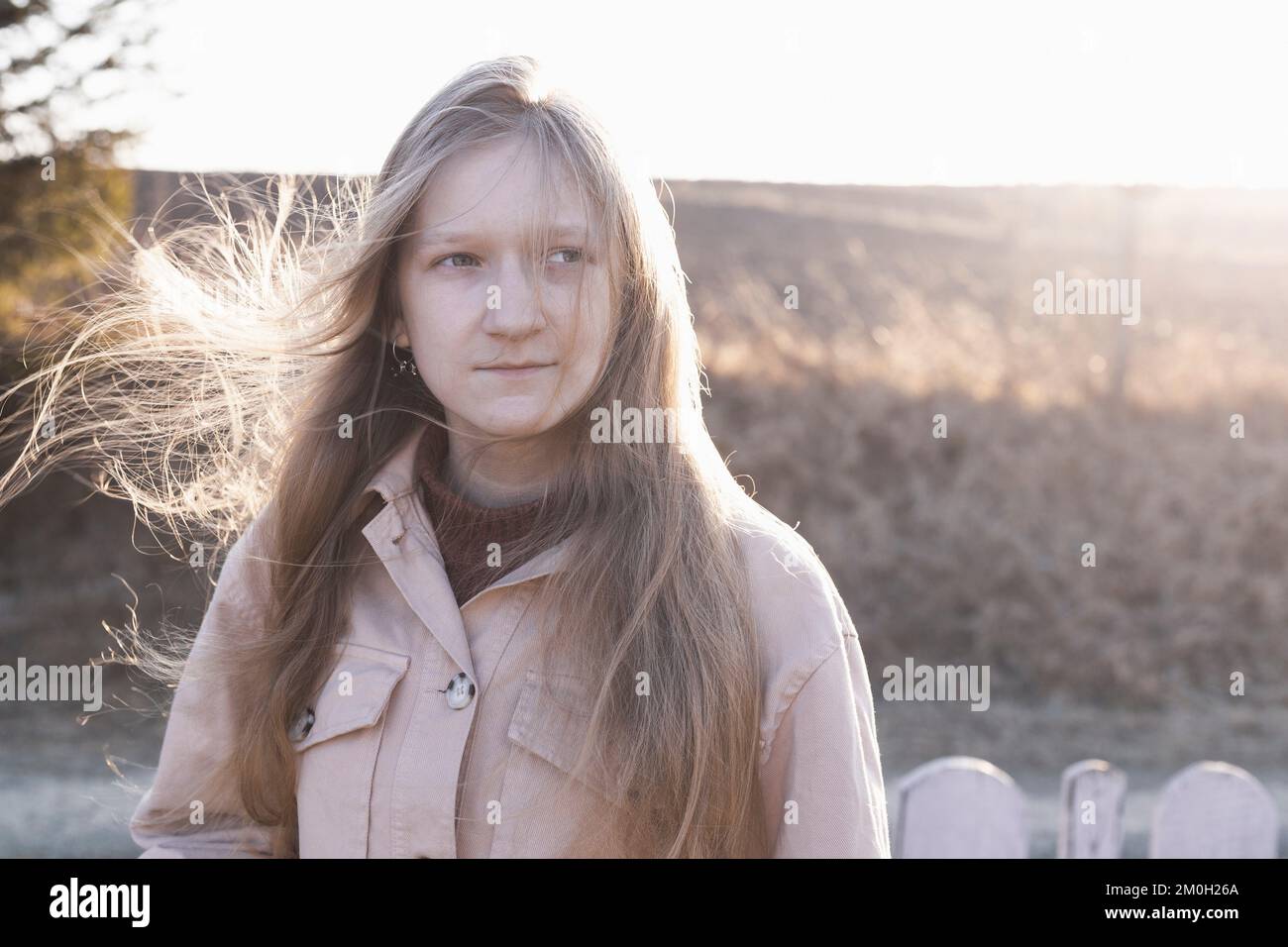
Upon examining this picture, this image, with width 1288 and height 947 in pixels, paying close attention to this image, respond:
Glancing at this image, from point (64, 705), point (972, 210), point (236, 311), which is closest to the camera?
point (236, 311)

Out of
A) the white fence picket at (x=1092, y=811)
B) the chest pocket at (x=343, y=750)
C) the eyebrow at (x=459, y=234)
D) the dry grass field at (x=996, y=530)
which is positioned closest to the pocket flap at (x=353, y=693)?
→ the chest pocket at (x=343, y=750)

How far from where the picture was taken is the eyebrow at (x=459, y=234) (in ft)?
5.88

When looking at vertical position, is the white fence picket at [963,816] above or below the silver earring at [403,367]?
below

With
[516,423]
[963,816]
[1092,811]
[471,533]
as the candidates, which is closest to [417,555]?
[471,533]

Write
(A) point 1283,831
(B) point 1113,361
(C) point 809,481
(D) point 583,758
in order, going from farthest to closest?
(B) point 1113,361
(C) point 809,481
(A) point 1283,831
(D) point 583,758

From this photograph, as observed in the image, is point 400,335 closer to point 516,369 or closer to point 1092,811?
point 516,369

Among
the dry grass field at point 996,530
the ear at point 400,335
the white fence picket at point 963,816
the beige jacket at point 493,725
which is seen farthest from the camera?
the dry grass field at point 996,530

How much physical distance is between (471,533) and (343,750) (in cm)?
41

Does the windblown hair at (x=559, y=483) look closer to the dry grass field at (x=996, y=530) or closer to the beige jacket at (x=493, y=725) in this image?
the beige jacket at (x=493, y=725)

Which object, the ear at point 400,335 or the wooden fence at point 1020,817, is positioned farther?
the wooden fence at point 1020,817
